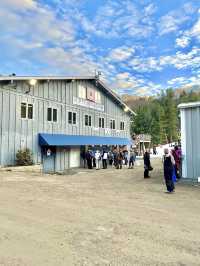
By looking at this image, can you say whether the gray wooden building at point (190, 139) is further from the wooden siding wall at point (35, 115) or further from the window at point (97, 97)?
the window at point (97, 97)

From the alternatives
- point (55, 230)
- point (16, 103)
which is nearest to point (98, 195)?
point (55, 230)

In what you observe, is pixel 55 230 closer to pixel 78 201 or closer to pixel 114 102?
pixel 78 201

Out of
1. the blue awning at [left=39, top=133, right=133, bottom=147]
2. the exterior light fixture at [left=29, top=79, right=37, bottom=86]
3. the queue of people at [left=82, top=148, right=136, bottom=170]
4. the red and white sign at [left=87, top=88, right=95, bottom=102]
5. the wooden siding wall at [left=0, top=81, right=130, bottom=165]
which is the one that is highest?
the red and white sign at [left=87, top=88, right=95, bottom=102]

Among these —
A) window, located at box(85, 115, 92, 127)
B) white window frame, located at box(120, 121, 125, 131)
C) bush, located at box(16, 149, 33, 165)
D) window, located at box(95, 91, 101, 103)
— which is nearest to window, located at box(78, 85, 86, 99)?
window, located at box(85, 115, 92, 127)

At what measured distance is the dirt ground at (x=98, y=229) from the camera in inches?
173

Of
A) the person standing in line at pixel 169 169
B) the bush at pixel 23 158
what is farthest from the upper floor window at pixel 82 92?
the person standing in line at pixel 169 169

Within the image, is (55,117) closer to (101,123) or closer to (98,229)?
(101,123)

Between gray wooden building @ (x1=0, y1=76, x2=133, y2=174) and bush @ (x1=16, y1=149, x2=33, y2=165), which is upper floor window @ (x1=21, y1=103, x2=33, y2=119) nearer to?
gray wooden building @ (x1=0, y1=76, x2=133, y2=174)

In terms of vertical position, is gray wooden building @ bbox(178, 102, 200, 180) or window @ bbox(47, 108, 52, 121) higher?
window @ bbox(47, 108, 52, 121)

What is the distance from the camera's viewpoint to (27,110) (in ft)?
64.7

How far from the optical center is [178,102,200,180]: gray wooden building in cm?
1270

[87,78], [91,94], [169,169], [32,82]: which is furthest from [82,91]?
[169,169]

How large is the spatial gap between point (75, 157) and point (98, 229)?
19280 millimetres

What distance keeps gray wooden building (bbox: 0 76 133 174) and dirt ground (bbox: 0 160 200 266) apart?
9549 millimetres
